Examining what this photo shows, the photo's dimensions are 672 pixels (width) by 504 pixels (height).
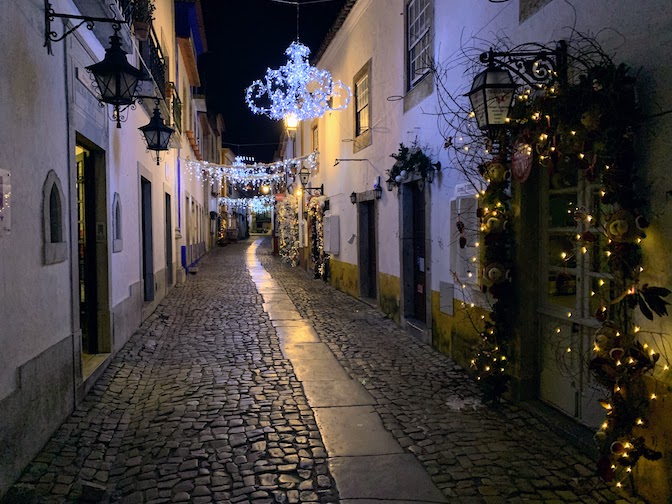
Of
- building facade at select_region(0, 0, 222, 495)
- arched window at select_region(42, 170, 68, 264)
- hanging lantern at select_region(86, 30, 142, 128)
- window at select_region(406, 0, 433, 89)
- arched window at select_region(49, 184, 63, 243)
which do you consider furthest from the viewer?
window at select_region(406, 0, 433, 89)

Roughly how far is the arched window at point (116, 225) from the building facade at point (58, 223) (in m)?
0.01

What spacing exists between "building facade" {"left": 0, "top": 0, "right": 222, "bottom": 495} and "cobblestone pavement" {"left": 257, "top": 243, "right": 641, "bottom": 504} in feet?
9.56

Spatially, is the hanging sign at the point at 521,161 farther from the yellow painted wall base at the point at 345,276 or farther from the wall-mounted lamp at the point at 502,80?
the yellow painted wall base at the point at 345,276

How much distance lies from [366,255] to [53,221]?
25.8 ft

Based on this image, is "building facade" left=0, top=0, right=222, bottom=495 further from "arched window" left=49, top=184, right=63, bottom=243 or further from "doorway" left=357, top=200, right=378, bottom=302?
"doorway" left=357, top=200, right=378, bottom=302

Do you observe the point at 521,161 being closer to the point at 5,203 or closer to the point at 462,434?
the point at 462,434

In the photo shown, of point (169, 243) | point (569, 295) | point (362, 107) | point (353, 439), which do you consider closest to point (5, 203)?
point (353, 439)

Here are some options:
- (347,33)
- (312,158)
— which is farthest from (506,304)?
(312,158)

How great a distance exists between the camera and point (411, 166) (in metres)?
8.01

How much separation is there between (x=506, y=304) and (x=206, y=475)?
3.17m

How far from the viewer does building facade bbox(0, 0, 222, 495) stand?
12.4 ft

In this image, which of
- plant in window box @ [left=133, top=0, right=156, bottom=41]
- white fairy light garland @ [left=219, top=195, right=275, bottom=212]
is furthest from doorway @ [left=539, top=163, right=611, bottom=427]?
white fairy light garland @ [left=219, top=195, right=275, bottom=212]

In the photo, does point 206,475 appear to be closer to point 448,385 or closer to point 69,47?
point 448,385

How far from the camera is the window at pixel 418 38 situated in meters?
7.89
